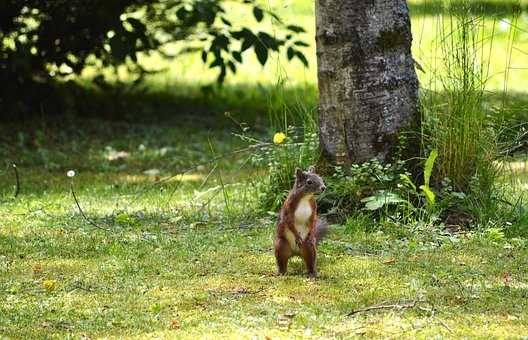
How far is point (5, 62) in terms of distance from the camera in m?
10.5


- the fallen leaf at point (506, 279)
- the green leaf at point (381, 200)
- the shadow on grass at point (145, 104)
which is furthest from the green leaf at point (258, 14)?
the fallen leaf at point (506, 279)

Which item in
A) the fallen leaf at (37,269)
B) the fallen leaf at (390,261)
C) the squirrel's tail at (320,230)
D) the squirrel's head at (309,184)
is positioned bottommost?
the fallen leaf at (390,261)

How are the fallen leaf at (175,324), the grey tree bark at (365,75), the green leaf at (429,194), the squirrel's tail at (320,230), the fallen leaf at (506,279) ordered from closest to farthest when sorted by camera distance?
1. the fallen leaf at (175,324)
2. the fallen leaf at (506,279)
3. the squirrel's tail at (320,230)
4. the green leaf at (429,194)
5. the grey tree bark at (365,75)

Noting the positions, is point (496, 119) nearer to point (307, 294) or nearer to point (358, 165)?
point (358, 165)

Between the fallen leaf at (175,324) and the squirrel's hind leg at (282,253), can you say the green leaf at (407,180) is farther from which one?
the fallen leaf at (175,324)

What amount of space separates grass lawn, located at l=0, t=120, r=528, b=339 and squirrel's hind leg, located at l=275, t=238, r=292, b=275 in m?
0.08

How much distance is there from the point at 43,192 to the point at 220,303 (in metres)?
3.31

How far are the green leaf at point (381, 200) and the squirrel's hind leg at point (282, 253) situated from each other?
1.12 meters

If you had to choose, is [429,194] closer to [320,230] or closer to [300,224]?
[320,230]

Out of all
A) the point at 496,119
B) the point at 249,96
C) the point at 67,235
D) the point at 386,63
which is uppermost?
the point at 386,63

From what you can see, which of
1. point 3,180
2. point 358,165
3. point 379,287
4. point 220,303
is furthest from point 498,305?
point 3,180

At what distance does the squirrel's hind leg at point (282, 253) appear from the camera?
5.76 metres

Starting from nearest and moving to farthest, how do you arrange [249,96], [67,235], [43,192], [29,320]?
[29,320]
[67,235]
[43,192]
[249,96]

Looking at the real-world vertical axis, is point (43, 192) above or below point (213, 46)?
below
